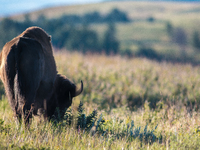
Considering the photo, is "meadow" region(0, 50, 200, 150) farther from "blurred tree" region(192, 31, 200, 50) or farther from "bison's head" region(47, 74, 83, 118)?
"blurred tree" region(192, 31, 200, 50)

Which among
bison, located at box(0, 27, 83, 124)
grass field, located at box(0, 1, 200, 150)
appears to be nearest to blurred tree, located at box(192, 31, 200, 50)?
grass field, located at box(0, 1, 200, 150)

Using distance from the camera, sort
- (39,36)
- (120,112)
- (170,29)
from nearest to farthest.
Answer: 1. (39,36)
2. (120,112)
3. (170,29)

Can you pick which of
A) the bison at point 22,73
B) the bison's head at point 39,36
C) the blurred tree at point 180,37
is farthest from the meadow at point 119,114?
the blurred tree at point 180,37

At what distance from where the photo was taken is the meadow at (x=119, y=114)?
13.4ft

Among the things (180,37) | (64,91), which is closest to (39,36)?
(64,91)

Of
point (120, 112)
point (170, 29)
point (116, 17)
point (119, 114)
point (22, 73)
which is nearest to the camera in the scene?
point (22, 73)

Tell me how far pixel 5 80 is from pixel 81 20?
77265mm

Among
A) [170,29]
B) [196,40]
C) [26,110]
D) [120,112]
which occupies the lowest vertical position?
[196,40]

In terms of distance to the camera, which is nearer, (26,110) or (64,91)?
(26,110)

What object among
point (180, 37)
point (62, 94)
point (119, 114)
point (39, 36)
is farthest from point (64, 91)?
point (180, 37)

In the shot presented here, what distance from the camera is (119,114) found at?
21.9 feet

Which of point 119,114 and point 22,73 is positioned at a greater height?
point 22,73

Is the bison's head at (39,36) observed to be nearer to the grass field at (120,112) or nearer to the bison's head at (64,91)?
the bison's head at (64,91)

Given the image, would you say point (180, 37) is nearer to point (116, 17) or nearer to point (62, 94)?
point (116, 17)
